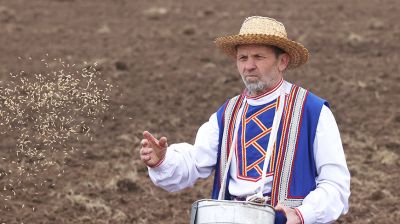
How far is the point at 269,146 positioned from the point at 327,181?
32 cm

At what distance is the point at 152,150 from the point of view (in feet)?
15.6

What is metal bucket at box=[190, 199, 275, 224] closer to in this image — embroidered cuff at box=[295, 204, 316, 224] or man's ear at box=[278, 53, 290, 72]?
embroidered cuff at box=[295, 204, 316, 224]

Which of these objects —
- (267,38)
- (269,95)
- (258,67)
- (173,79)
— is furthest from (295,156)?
(173,79)

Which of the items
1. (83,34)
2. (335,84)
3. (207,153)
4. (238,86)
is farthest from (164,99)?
(207,153)

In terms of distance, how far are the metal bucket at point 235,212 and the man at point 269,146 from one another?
317 mm

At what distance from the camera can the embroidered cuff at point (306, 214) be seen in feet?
14.7

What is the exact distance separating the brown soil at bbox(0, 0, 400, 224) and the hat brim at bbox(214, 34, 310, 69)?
297 cm

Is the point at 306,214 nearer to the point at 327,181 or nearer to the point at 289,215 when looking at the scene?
the point at 289,215

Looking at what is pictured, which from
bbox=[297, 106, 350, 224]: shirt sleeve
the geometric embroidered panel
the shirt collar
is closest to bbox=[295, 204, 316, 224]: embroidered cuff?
bbox=[297, 106, 350, 224]: shirt sleeve

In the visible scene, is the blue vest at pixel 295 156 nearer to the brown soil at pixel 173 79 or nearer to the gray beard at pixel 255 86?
the gray beard at pixel 255 86

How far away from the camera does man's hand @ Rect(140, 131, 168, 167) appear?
15.5 feet

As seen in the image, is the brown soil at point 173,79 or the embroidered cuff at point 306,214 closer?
the embroidered cuff at point 306,214

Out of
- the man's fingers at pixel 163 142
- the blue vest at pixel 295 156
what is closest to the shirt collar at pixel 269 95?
the blue vest at pixel 295 156

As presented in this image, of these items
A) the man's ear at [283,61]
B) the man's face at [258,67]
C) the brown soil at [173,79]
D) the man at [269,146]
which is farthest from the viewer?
the brown soil at [173,79]
